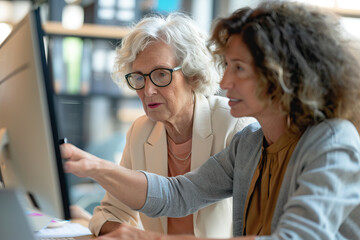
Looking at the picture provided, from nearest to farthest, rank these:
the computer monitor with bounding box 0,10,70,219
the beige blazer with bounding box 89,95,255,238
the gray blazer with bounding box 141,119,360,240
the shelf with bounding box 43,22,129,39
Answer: the computer monitor with bounding box 0,10,70,219, the gray blazer with bounding box 141,119,360,240, the beige blazer with bounding box 89,95,255,238, the shelf with bounding box 43,22,129,39

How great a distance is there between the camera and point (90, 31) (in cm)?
279

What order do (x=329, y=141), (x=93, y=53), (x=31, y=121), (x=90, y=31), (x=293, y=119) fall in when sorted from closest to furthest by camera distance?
1. (x=31, y=121)
2. (x=329, y=141)
3. (x=293, y=119)
4. (x=90, y=31)
5. (x=93, y=53)

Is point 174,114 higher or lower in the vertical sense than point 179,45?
lower

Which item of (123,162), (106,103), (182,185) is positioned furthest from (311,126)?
(106,103)

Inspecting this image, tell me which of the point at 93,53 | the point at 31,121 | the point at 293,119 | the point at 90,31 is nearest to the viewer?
the point at 31,121

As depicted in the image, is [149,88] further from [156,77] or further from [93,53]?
[93,53]

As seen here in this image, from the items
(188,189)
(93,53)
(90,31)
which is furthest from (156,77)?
(93,53)

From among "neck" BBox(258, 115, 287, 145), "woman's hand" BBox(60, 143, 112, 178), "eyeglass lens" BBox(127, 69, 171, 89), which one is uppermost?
"eyeglass lens" BBox(127, 69, 171, 89)

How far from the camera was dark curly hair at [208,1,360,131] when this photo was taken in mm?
1141

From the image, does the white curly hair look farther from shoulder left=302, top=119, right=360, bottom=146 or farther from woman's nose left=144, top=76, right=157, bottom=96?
shoulder left=302, top=119, right=360, bottom=146

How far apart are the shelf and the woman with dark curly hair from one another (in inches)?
60.3

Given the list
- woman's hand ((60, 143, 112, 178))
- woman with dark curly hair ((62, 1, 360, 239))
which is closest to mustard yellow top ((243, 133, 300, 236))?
woman with dark curly hair ((62, 1, 360, 239))

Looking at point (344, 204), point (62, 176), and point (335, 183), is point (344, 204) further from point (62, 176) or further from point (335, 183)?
point (62, 176)

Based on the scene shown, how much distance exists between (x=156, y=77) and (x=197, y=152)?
0.32 meters
